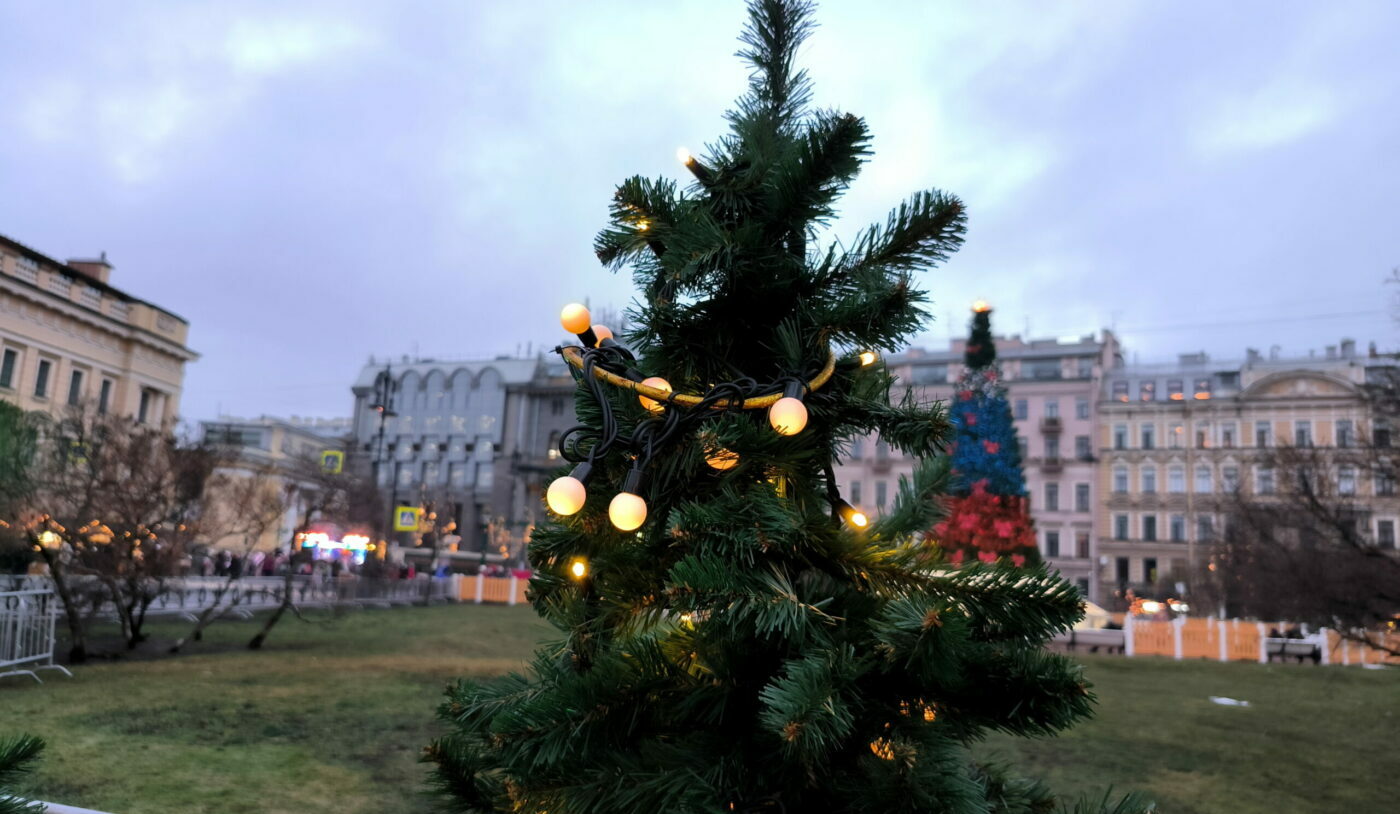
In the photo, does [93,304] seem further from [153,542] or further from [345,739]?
[345,739]

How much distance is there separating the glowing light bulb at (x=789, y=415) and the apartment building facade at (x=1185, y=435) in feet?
172

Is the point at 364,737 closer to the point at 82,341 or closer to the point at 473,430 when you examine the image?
the point at 82,341

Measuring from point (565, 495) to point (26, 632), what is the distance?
42.0ft

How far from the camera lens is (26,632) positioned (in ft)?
36.4

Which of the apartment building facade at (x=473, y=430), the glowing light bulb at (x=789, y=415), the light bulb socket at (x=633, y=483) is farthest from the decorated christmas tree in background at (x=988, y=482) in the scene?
the apartment building facade at (x=473, y=430)

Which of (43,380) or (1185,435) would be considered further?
(1185,435)

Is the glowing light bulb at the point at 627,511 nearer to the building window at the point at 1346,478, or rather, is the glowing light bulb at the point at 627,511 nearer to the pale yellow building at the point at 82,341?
the building window at the point at 1346,478

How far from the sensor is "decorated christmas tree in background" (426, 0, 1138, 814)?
179cm

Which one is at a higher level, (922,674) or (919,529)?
(919,529)

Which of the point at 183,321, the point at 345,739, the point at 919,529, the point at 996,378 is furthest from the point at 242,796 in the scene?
the point at 183,321

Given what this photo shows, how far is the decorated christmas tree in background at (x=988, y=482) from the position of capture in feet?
69.3

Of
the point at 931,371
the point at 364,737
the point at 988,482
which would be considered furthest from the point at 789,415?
the point at 931,371

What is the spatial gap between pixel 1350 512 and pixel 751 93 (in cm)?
1363

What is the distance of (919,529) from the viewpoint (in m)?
2.92
